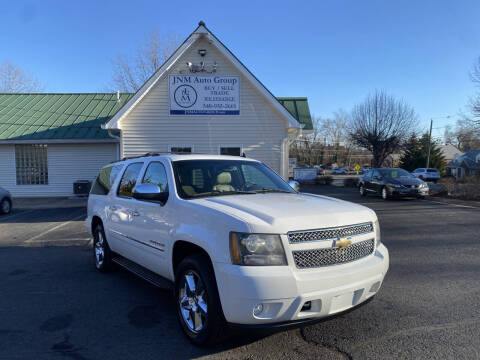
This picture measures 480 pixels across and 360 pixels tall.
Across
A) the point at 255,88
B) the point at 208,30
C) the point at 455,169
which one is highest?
the point at 208,30

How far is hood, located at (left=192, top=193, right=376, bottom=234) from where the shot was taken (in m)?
2.77

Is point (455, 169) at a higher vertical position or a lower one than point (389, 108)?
lower

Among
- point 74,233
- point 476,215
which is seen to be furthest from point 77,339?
point 476,215

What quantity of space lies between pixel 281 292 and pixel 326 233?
0.68 meters

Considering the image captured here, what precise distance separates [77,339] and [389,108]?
40303mm

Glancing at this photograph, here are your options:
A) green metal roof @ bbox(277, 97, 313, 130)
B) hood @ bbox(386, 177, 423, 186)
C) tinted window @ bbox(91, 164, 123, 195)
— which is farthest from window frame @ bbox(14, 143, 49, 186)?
hood @ bbox(386, 177, 423, 186)

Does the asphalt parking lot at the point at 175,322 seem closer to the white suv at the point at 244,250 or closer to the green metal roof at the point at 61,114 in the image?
the white suv at the point at 244,250

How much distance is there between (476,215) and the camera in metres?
10.9

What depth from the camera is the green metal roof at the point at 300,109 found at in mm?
14648

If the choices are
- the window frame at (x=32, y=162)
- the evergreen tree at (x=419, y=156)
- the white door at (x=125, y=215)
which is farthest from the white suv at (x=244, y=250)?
the evergreen tree at (x=419, y=156)

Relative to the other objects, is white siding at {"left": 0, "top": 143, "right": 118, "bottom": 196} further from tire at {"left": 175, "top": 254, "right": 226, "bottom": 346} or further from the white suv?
tire at {"left": 175, "top": 254, "right": 226, "bottom": 346}

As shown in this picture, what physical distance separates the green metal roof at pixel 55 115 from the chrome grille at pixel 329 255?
Answer: 1465 cm

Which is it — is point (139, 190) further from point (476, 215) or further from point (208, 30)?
point (476, 215)

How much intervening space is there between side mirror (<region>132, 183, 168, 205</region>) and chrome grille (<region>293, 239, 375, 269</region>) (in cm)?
165
